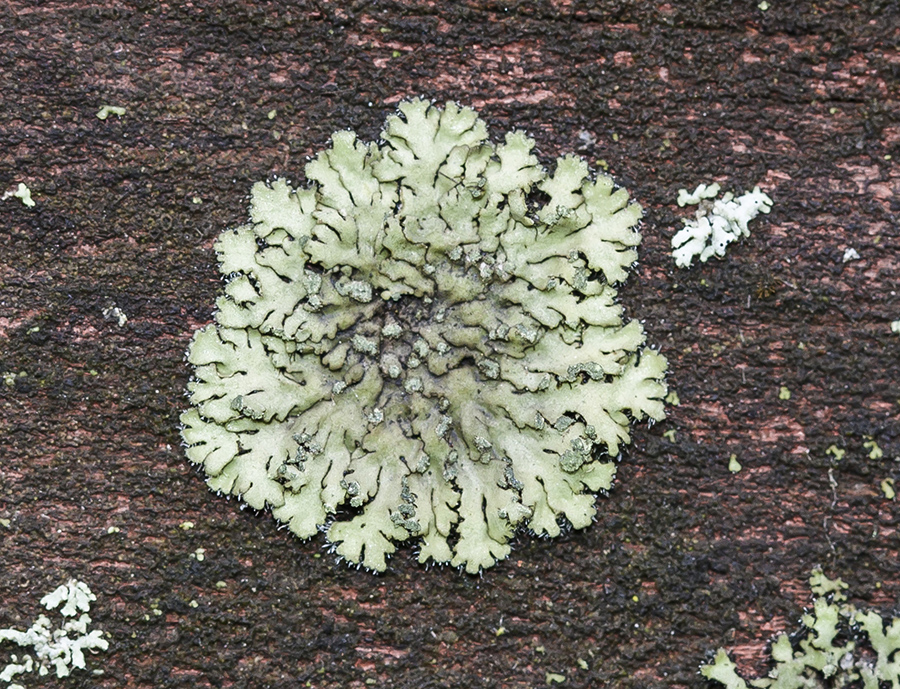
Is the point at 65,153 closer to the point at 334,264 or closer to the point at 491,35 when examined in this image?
the point at 334,264

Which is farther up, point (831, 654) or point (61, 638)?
point (831, 654)

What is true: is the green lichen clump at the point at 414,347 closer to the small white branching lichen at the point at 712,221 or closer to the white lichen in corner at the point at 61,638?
the small white branching lichen at the point at 712,221

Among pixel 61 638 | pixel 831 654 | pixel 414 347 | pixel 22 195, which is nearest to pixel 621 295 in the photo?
pixel 414 347

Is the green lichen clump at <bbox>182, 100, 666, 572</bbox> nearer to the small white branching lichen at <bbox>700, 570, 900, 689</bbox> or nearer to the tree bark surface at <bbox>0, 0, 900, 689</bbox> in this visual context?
the tree bark surface at <bbox>0, 0, 900, 689</bbox>

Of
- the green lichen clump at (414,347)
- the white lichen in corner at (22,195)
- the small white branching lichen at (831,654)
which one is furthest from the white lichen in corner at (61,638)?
the small white branching lichen at (831,654)

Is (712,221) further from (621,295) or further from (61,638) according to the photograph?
(61,638)

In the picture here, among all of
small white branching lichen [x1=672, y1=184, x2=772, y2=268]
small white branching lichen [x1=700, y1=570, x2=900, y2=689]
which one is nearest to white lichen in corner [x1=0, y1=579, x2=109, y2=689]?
Answer: small white branching lichen [x1=700, y1=570, x2=900, y2=689]

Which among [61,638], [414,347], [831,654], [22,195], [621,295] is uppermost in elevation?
[22,195]
